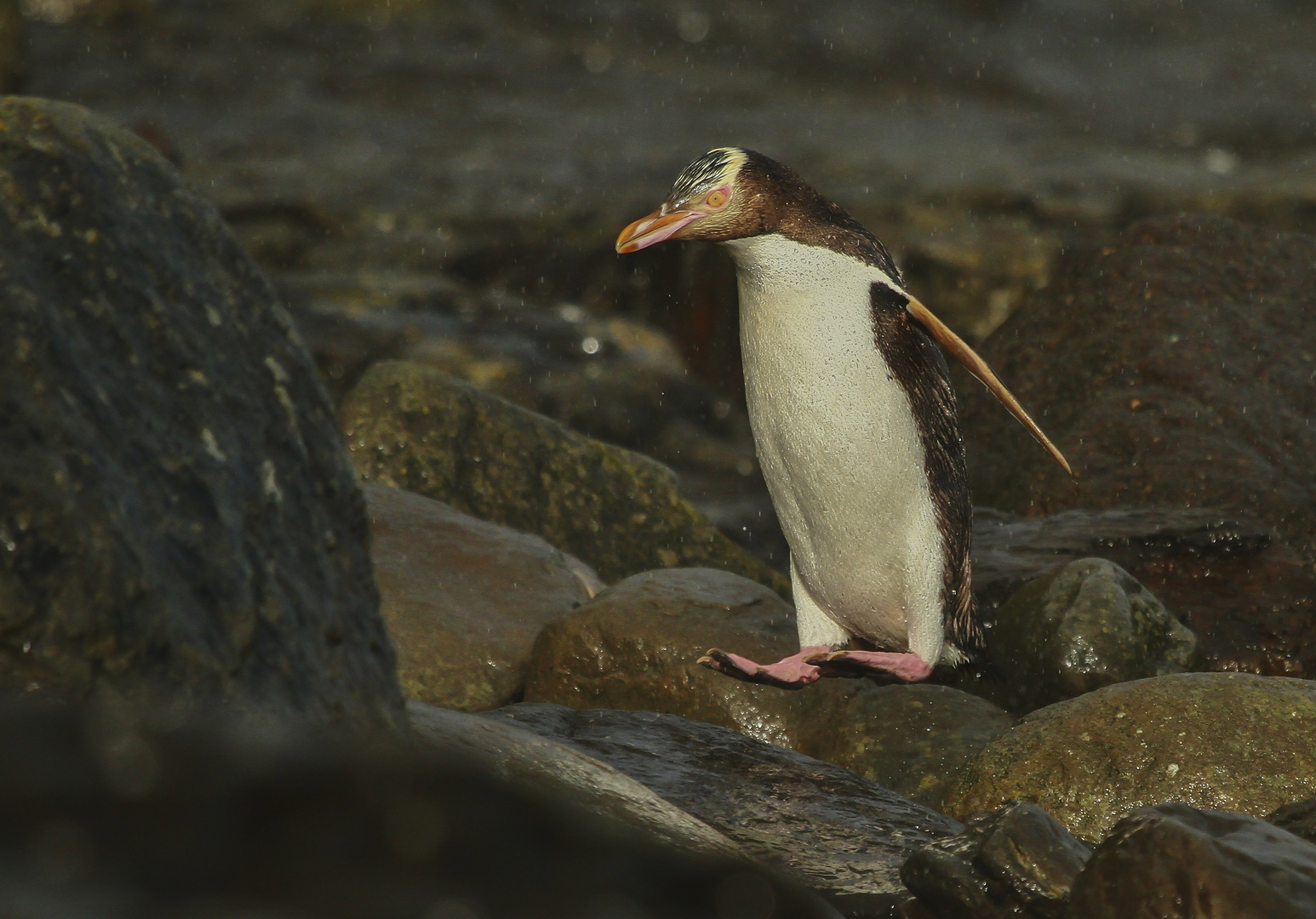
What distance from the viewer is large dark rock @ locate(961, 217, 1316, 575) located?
6.64m

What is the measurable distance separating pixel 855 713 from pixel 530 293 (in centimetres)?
696

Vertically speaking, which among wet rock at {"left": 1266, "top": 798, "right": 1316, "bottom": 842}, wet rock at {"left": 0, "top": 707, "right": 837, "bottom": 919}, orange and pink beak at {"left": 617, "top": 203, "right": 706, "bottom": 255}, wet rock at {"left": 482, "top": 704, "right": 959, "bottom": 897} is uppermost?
orange and pink beak at {"left": 617, "top": 203, "right": 706, "bottom": 255}

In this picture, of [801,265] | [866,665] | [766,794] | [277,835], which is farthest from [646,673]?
[277,835]

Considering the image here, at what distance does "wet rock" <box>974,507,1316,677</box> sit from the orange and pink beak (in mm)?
1854

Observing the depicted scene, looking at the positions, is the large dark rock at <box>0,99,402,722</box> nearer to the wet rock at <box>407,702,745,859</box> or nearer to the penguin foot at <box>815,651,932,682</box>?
the wet rock at <box>407,702,745,859</box>

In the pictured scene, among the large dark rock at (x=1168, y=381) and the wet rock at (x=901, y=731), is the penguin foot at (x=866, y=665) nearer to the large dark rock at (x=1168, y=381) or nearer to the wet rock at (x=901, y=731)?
the wet rock at (x=901, y=731)

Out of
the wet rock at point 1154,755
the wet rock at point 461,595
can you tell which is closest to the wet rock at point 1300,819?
the wet rock at point 1154,755

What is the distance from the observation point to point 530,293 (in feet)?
35.8

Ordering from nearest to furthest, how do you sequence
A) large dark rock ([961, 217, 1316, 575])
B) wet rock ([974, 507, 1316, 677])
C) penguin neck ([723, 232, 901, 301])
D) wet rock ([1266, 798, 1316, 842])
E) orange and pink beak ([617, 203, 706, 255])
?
wet rock ([1266, 798, 1316, 842])
orange and pink beak ([617, 203, 706, 255])
penguin neck ([723, 232, 901, 301])
wet rock ([974, 507, 1316, 677])
large dark rock ([961, 217, 1316, 575])

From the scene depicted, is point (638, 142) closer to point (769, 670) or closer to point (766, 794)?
point (769, 670)

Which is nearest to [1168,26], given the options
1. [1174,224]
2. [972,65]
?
[972,65]

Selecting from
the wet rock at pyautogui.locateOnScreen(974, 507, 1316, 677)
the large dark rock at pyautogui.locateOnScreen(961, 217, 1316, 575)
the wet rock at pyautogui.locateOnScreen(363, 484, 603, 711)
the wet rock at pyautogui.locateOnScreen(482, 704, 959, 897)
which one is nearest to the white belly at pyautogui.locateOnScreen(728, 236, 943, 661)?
the wet rock at pyautogui.locateOnScreen(974, 507, 1316, 677)

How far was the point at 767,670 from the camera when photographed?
4.52m

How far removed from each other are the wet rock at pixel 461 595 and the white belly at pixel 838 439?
35.9 inches
